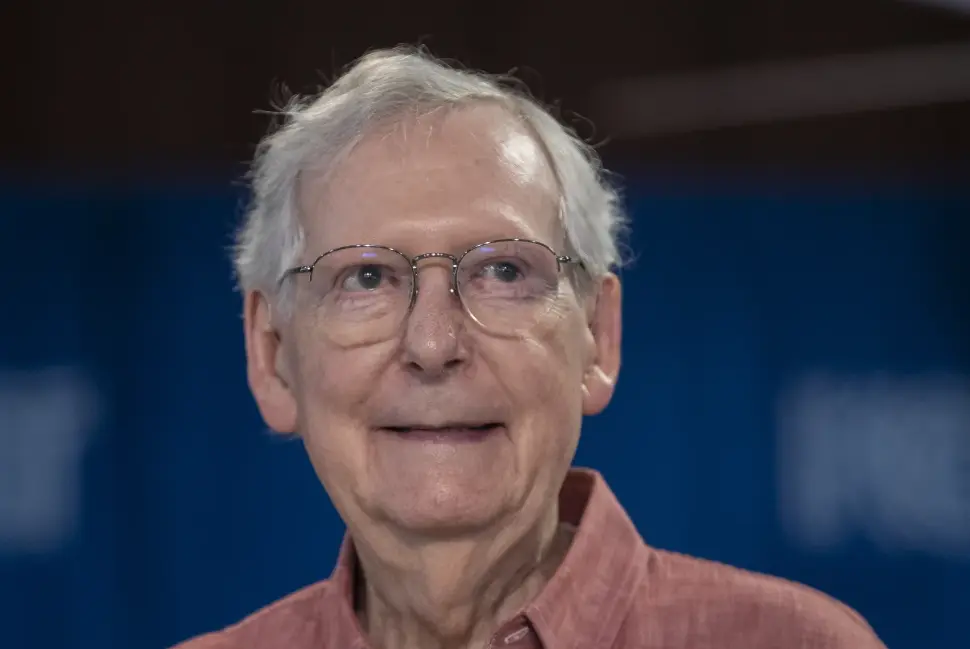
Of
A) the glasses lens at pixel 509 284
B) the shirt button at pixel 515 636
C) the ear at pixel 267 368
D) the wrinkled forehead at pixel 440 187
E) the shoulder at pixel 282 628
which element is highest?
the wrinkled forehead at pixel 440 187

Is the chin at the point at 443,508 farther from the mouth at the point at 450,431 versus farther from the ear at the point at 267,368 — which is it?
the ear at the point at 267,368

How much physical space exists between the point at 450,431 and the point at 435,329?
0.12 meters

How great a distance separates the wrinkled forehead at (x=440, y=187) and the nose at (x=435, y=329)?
0.15 ft

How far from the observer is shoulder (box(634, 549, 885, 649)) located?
1414 millimetres

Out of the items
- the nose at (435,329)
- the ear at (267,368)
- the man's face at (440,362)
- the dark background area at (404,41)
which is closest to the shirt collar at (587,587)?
the man's face at (440,362)

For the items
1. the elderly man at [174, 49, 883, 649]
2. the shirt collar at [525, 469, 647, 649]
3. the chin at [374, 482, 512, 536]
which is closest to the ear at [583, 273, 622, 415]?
the elderly man at [174, 49, 883, 649]

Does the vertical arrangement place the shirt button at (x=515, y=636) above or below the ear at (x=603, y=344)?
below

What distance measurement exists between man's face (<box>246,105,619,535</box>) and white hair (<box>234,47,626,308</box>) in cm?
2

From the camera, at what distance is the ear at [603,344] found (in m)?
1.55

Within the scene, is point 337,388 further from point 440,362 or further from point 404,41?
point 404,41

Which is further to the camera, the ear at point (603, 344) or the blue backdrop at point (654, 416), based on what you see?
the blue backdrop at point (654, 416)

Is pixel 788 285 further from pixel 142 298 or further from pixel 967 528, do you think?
pixel 142 298

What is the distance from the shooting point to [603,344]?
159 cm

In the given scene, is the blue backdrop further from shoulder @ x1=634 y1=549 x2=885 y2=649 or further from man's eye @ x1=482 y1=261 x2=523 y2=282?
man's eye @ x1=482 y1=261 x2=523 y2=282
